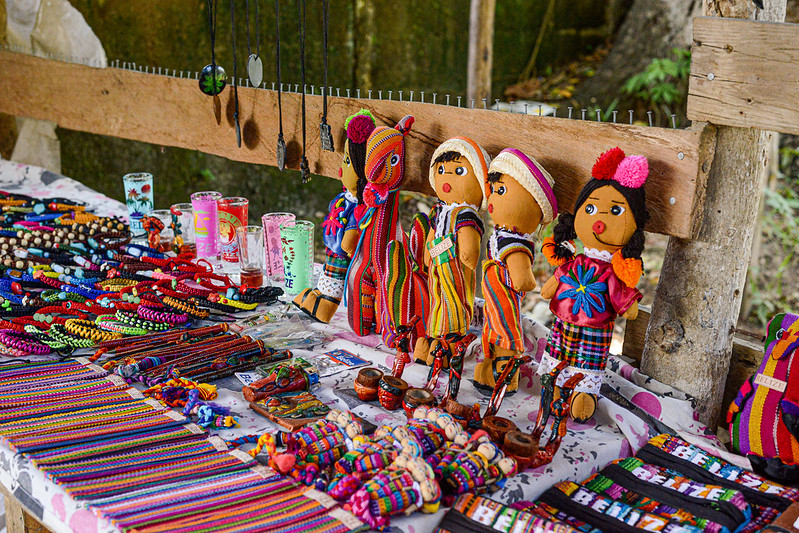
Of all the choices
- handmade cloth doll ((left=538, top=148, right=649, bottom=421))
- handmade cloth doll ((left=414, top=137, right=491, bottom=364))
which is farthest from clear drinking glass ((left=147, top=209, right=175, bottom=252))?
handmade cloth doll ((left=538, top=148, right=649, bottom=421))

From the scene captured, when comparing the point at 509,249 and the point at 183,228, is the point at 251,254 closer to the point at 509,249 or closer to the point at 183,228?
the point at 183,228

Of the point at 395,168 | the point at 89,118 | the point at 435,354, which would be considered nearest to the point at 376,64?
the point at 89,118

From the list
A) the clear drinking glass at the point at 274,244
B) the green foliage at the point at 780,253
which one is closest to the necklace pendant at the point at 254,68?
the clear drinking glass at the point at 274,244

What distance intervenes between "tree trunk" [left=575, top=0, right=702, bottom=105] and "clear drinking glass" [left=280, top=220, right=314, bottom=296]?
4477 mm

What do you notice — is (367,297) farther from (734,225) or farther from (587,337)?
(734,225)

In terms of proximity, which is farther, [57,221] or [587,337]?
[57,221]

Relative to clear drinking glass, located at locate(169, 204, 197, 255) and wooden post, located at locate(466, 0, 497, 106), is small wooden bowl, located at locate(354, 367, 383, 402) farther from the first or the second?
wooden post, located at locate(466, 0, 497, 106)

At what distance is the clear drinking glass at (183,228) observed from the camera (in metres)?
2.54

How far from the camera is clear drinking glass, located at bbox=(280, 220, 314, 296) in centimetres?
213

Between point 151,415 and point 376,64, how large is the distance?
4.14 m

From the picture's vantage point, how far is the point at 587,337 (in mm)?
1520

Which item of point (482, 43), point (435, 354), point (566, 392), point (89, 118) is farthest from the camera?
point (482, 43)

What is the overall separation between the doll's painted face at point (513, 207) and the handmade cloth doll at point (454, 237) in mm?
90

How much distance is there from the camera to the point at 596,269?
148 centimetres
